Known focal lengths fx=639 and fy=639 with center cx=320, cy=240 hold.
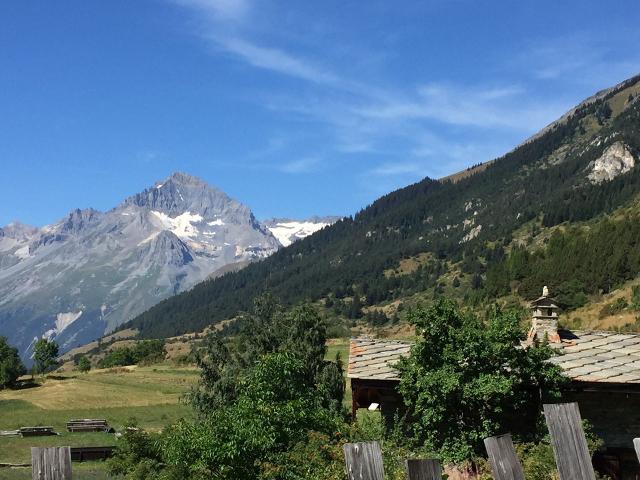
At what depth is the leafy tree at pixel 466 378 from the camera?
13.2 m

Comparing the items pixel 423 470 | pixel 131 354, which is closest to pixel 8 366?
pixel 131 354

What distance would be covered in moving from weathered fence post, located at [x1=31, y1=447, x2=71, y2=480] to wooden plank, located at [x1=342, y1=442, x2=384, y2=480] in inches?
58.3

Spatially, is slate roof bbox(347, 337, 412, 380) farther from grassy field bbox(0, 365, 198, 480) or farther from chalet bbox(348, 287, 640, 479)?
grassy field bbox(0, 365, 198, 480)

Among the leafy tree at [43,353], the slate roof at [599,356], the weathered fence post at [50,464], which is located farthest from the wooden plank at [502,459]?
the leafy tree at [43,353]

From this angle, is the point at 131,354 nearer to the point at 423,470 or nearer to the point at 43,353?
the point at 43,353

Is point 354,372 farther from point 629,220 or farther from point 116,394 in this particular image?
point 629,220

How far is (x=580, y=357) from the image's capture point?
1675 cm

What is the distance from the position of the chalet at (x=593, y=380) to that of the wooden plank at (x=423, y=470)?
458 inches

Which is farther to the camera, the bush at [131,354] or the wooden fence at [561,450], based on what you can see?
the bush at [131,354]

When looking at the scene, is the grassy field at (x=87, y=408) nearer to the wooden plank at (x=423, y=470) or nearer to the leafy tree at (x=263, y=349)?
the leafy tree at (x=263, y=349)

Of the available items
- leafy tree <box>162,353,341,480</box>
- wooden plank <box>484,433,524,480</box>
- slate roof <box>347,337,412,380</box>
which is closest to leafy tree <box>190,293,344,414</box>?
slate roof <box>347,337,412,380</box>

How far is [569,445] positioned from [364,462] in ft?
3.97

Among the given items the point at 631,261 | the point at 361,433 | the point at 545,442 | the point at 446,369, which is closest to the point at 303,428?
the point at 361,433

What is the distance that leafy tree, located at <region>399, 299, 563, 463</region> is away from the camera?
13219 millimetres
